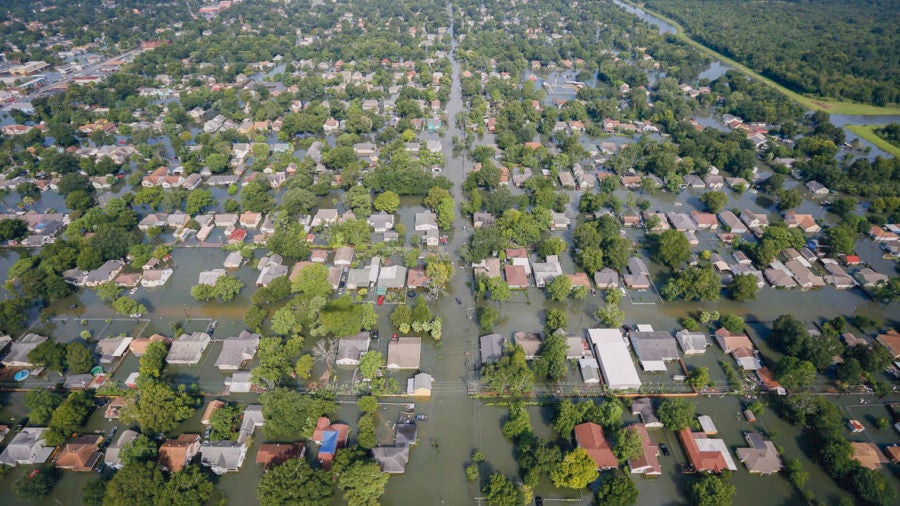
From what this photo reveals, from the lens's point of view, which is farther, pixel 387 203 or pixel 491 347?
pixel 387 203

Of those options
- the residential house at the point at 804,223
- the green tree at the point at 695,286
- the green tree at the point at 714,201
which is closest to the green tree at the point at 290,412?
the green tree at the point at 695,286

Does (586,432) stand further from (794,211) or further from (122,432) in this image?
(794,211)

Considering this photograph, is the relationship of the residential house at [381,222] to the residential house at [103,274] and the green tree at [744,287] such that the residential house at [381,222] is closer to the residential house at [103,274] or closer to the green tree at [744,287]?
the residential house at [103,274]

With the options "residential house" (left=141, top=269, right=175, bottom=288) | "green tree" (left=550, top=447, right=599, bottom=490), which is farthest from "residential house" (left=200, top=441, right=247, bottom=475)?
"residential house" (left=141, top=269, right=175, bottom=288)

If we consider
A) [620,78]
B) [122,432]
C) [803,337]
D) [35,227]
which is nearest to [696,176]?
[803,337]

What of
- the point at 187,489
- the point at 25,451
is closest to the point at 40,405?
the point at 25,451

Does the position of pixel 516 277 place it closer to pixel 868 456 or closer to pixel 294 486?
pixel 294 486

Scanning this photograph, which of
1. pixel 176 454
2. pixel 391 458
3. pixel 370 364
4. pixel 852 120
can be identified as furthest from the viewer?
pixel 852 120
